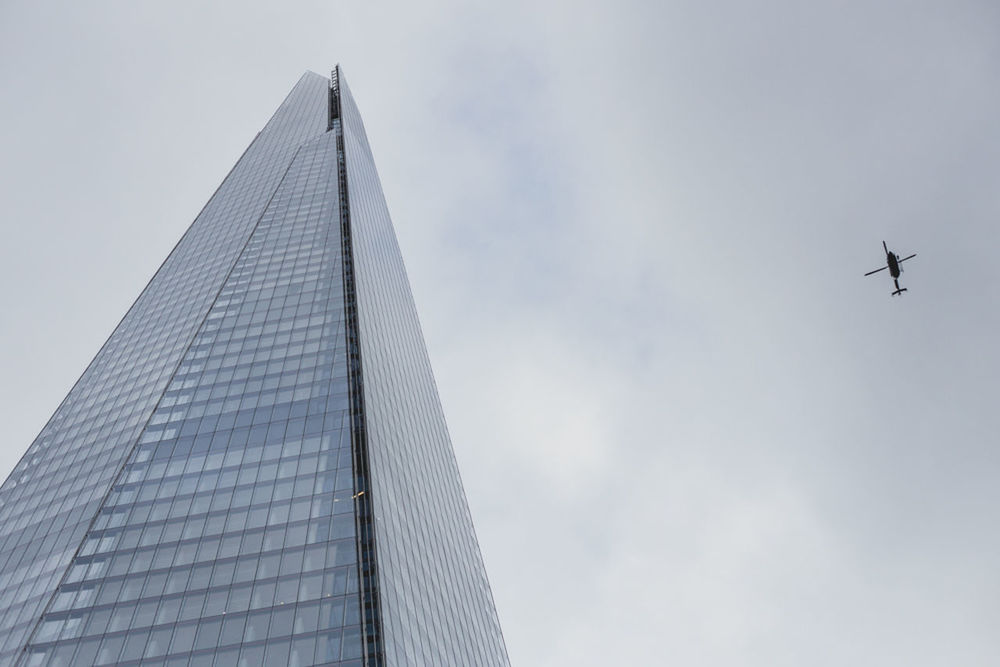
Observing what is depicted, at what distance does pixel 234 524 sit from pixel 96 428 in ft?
132

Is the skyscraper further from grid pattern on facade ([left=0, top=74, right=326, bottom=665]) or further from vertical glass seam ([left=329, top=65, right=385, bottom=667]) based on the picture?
grid pattern on facade ([left=0, top=74, right=326, bottom=665])

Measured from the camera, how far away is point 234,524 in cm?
6544

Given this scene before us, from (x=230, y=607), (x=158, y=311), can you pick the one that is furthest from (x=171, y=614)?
(x=158, y=311)

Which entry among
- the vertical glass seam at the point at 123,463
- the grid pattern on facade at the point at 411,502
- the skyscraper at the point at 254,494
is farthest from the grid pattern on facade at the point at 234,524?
the grid pattern on facade at the point at 411,502

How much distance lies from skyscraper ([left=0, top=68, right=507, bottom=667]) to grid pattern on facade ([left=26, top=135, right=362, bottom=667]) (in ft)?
0.57

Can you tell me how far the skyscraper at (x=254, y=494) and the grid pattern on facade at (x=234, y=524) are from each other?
0.57 feet

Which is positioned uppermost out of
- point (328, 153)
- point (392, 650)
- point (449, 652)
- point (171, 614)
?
point (328, 153)

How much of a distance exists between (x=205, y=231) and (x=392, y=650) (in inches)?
4678

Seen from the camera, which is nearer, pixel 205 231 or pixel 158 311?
pixel 158 311

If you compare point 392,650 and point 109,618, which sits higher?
point 109,618

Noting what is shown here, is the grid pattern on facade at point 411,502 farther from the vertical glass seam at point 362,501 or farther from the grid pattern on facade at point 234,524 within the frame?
the grid pattern on facade at point 234,524

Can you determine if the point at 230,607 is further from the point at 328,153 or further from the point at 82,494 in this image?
the point at 328,153

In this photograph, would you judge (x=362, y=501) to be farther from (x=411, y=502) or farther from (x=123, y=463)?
(x=123, y=463)

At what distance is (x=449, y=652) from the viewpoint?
235 ft
